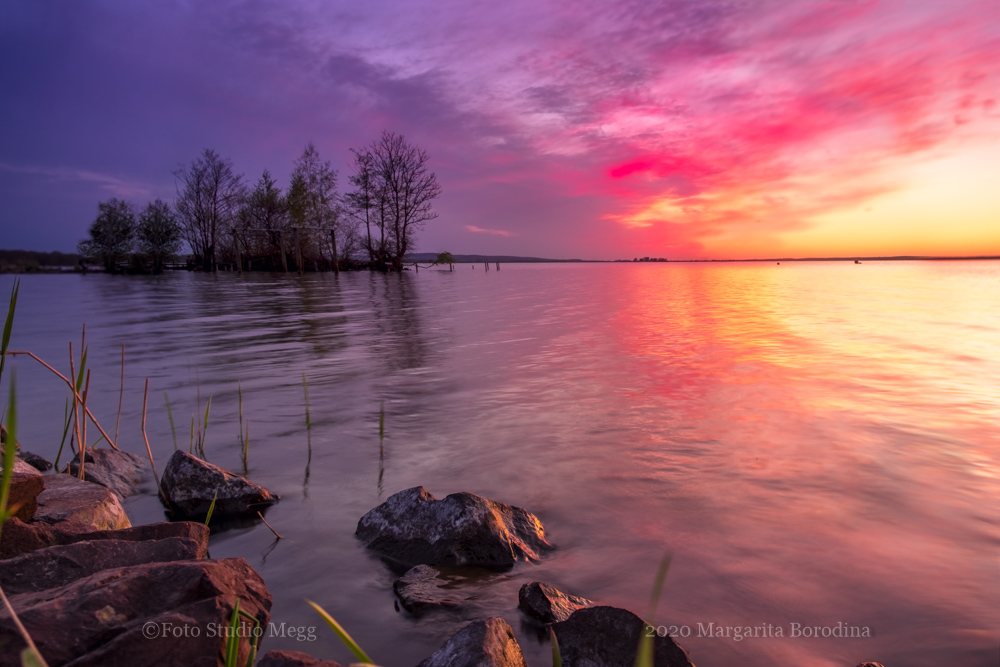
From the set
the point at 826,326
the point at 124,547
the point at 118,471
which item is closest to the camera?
the point at 124,547

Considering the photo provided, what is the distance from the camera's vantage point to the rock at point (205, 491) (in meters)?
3.81

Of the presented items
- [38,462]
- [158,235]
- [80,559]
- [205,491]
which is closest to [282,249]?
[158,235]

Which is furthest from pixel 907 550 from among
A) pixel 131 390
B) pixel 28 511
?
pixel 131 390

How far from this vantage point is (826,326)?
14.7 meters

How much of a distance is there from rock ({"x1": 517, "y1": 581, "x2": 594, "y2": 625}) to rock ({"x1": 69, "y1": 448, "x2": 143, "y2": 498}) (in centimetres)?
342

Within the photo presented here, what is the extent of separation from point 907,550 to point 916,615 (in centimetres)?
79

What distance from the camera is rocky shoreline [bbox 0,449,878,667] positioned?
5.74ft

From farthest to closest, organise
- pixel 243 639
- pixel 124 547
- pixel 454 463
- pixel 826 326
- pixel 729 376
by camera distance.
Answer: pixel 826 326, pixel 729 376, pixel 454 463, pixel 124 547, pixel 243 639

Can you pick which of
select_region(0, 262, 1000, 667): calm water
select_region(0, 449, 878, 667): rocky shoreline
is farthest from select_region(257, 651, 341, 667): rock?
select_region(0, 262, 1000, 667): calm water

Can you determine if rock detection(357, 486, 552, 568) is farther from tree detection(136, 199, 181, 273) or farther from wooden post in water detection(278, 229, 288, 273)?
tree detection(136, 199, 181, 273)

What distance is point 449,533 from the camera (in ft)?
10.7

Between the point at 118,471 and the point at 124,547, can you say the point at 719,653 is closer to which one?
the point at 124,547

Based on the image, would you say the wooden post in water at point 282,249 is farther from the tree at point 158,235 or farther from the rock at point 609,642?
the rock at point 609,642

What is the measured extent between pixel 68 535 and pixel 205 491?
3.28 ft
